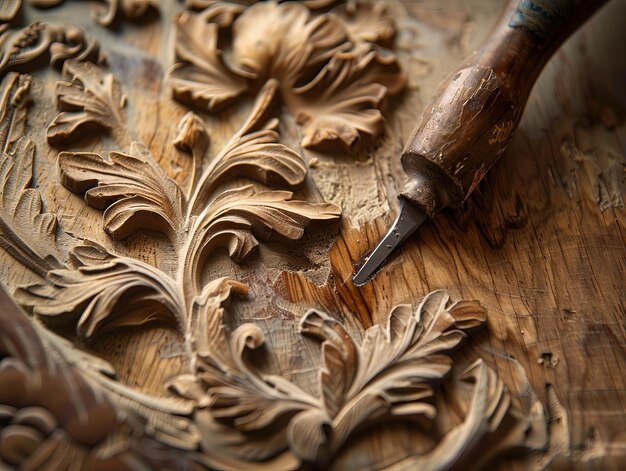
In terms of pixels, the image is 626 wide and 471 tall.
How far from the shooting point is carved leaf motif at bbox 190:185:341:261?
2.93 feet

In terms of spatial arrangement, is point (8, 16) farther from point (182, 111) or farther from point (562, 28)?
point (562, 28)

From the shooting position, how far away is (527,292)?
2.97ft

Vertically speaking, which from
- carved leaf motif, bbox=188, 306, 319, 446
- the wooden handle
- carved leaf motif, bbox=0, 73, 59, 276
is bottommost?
carved leaf motif, bbox=0, 73, 59, 276

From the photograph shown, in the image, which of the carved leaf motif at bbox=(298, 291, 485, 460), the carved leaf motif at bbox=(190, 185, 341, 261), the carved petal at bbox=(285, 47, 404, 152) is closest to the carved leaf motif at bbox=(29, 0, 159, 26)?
the carved petal at bbox=(285, 47, 404, 152)

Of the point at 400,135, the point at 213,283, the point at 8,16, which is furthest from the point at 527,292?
the point at 8,16

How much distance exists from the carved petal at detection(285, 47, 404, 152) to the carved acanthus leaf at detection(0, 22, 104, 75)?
38 cm

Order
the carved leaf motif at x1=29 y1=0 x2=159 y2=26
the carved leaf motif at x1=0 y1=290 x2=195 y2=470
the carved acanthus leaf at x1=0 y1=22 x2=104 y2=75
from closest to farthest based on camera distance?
1. the carved leaf motif at x1=0 y1=290 x2=195 y2=470
2. the carved acanthus leaf at x1=0 y1=22 x2=104 y2=75
3. the carved leaf motif at x1=29 y1=0 x2=159 y2=26

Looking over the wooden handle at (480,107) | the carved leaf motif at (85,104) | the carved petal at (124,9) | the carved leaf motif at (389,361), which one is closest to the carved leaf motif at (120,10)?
the carved petal at (124,9)

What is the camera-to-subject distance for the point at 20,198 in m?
0.88

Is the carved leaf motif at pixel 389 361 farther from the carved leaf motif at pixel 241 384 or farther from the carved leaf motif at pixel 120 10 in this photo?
the carved leaf motif at pixel 120 10

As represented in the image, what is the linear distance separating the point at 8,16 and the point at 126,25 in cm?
21

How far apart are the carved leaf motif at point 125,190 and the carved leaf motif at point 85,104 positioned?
0.06 m

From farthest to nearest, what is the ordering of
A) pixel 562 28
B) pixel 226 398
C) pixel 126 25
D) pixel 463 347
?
pixel 126 25 < pixel 562 28 < pixel 463 347 < pixel 226 398

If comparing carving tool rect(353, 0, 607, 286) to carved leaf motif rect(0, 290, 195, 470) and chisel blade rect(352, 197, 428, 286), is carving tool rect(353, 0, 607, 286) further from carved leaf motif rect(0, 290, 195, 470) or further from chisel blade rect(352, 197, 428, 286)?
carved leaf motif rect(0, 290, 195, 470)
